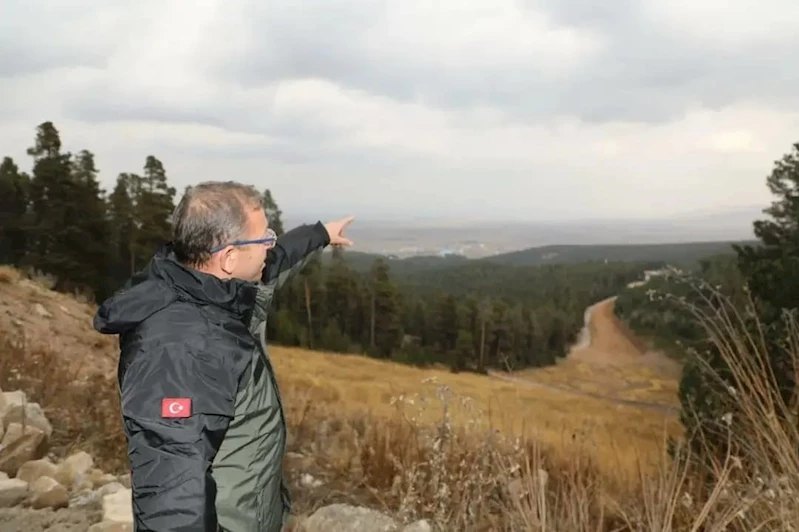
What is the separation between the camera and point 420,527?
3.07 metres

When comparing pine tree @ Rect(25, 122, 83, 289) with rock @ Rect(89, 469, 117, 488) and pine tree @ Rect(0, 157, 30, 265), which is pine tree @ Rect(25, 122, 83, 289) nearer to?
pine tree @ Rect(0, 157, 30, 265)

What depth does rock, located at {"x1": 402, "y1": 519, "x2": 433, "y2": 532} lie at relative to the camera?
3.04 m

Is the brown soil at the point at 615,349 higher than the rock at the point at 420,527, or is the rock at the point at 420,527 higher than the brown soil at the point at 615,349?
the rock at the point at 420,527

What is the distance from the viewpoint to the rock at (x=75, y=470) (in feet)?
11.6

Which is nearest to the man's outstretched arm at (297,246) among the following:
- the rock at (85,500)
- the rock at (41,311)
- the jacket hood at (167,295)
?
the jacket hood at (167,295)

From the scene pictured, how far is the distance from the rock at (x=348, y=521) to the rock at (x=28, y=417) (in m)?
1.74

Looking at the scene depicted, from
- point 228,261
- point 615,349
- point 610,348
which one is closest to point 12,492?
point 228,261

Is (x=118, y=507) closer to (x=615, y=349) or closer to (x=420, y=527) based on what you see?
(x=420, y=527)

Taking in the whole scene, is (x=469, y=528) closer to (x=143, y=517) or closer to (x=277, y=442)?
(x=277, y=442)

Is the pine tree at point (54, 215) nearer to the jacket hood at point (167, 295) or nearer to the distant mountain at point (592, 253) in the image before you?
the jacket hood at point (167, 295)

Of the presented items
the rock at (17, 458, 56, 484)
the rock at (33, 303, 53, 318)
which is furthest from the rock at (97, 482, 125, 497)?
the rock at (33, 303, 53, 318)

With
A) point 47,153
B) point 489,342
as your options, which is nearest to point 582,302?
point 489,342

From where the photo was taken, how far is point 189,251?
178cm

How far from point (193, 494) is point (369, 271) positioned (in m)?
36.8
